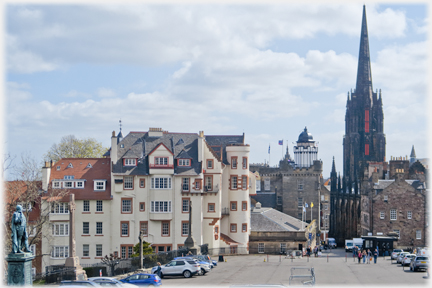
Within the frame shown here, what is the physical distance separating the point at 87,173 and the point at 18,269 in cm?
4190

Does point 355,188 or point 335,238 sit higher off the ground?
point 355,188

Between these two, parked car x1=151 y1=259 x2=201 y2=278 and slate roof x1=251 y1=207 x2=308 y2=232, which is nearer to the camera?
parked car x1=151 y1=259 x2=201 y2=278

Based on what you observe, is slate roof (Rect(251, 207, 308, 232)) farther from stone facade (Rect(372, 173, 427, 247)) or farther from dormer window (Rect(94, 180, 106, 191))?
dormer window (Rect(94, 180, 106, 191))

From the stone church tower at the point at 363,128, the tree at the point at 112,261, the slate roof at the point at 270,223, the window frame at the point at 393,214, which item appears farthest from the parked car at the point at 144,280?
the stone church tower at the point at 363,128

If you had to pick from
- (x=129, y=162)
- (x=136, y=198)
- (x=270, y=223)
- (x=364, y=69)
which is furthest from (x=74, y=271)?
(x=364, y=69)

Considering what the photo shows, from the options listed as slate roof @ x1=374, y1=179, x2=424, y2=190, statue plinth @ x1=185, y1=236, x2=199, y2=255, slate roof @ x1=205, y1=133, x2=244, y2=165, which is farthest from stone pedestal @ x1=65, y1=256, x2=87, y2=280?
slate roof @ x1=374, y1=179, x2=424, y2=190

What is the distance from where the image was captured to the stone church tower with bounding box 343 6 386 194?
156250 millimetres

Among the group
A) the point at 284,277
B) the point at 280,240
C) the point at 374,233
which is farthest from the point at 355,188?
the point at 284,277

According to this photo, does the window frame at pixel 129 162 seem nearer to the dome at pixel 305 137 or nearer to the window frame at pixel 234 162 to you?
the window frame at pixel 234 162

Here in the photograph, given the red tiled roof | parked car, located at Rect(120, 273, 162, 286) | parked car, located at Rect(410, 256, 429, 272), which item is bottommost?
the red tiled roof

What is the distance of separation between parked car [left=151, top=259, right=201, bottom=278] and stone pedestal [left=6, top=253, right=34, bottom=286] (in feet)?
55.4

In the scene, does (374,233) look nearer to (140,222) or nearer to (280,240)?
(280,240)

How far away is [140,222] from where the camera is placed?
68.6 m

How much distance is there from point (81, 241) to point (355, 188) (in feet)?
233
